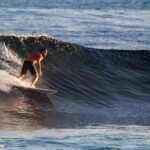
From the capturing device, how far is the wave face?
7.71 meters

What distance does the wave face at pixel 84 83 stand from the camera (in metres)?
7.71

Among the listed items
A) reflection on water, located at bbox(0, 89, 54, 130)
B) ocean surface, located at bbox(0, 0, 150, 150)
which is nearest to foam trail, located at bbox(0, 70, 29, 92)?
ocean surface, located at bbox(0, 0, 150, 150)

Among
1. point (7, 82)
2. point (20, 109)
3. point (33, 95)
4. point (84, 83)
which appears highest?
point (84, 83)

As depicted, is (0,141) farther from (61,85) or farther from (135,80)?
(135,80)

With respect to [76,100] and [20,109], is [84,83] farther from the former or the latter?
[20,109]

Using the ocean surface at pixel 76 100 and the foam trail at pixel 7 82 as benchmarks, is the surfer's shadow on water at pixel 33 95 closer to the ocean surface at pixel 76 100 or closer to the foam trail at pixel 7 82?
the ocean surface at pixel 76 100

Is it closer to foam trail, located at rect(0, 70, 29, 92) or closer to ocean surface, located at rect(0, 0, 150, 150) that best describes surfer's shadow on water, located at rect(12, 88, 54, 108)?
ocean surface, located at rect(0, 0, 150, 150)

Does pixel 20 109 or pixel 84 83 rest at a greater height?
pixel 84 83

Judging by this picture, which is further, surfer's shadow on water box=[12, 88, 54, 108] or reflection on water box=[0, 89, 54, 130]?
surfer's shadow on water box=[12, 88, 54, 108]

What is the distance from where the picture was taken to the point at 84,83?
11.0m

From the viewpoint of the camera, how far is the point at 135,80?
11.9 m

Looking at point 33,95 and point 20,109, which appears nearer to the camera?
point 20,109

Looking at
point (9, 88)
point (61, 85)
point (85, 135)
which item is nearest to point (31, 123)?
point (85, 135)

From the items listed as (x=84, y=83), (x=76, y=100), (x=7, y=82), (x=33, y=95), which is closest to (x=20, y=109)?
(x=33, y=95)
